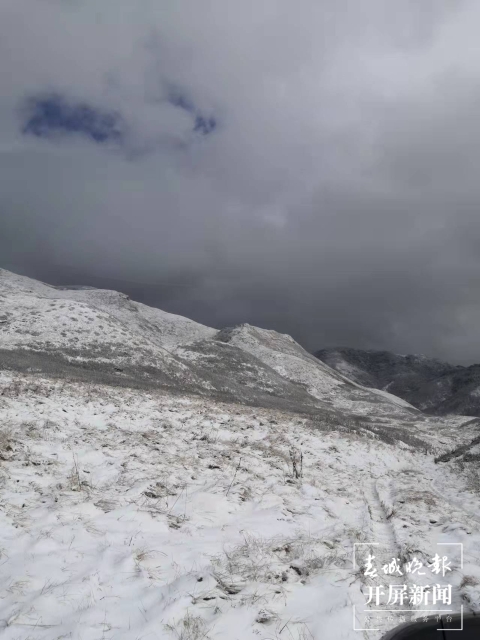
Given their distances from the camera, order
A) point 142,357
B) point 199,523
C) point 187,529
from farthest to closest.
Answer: point 142,357 < point 199,523 < point 187,529

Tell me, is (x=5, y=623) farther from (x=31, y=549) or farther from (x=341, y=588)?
(x=341, y=588)

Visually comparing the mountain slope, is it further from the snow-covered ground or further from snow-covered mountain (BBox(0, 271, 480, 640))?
the snow-covered ground

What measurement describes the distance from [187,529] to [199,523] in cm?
40

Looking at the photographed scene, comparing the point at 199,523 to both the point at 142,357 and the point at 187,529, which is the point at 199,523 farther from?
the point at 142,357

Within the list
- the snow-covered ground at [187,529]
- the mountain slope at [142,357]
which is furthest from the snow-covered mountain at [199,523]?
the mountain slope at [142,357]

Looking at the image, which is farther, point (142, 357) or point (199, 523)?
point (142, 357)

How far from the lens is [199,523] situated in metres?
8.16

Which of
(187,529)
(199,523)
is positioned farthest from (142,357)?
(187,529)

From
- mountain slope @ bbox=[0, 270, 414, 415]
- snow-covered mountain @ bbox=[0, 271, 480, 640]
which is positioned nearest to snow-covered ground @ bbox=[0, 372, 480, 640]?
snow-covered mountain @ bbox=[0, 271, 480, 640]

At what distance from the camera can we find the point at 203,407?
2172 centimetres

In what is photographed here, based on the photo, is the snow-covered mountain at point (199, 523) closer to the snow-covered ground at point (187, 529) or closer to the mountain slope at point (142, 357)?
the snow-covered ground at point (187, 529)

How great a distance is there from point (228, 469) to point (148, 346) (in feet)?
152

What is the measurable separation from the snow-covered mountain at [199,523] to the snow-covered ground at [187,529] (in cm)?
3

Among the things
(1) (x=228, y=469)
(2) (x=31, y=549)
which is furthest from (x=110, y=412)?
(2) (x=31, y=549)
